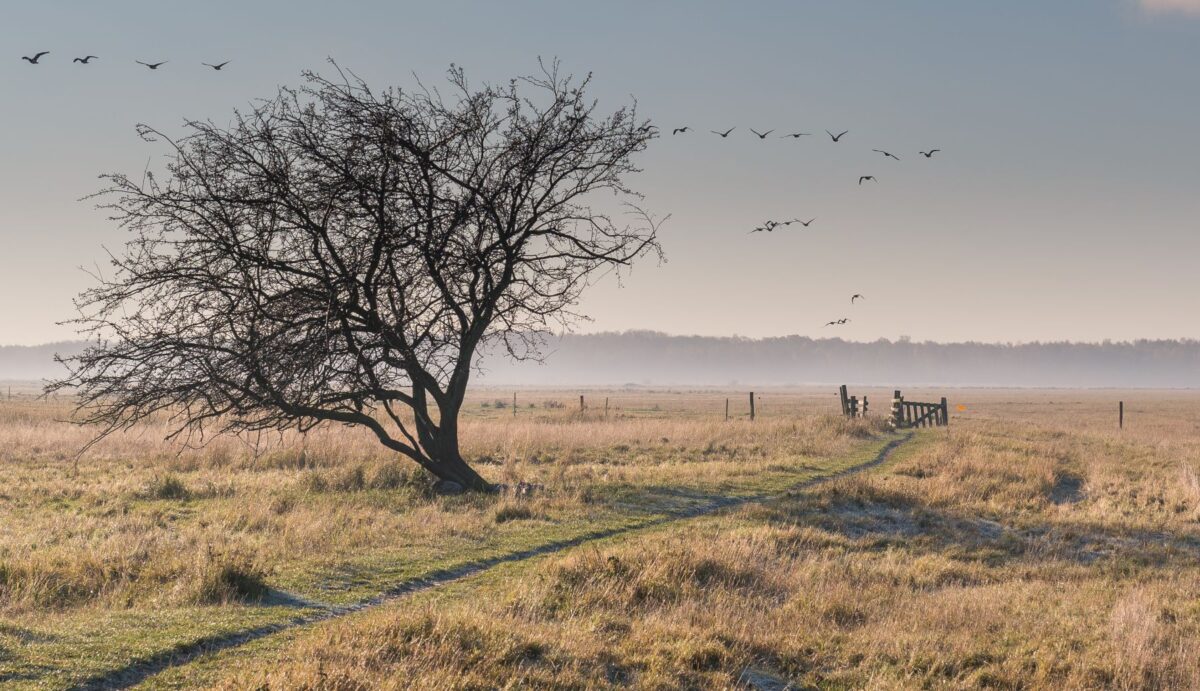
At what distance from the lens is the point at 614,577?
1105 cm

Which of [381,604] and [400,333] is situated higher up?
[400,333]

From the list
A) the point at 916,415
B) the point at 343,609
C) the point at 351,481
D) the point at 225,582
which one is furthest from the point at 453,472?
the point at 916,415

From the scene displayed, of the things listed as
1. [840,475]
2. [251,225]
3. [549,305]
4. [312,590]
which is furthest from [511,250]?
[840,475]

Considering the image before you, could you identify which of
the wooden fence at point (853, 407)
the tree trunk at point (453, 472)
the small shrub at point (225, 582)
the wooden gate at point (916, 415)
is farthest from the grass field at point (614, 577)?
the wooden fence at point (853, 407)

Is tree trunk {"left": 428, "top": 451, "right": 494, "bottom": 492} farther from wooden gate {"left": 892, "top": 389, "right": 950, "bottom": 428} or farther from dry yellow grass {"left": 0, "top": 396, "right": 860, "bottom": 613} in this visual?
wooden gate {"left": 892, "top": 389, "right": 950, "bottom": 428}

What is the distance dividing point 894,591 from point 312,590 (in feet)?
23.7

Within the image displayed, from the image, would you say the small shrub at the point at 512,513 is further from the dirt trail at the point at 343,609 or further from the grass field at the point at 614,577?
the dirt trail at the point at 343,609

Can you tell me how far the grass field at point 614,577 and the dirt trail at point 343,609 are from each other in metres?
0.09

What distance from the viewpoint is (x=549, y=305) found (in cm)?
2028

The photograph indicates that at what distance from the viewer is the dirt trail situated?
7773 mm

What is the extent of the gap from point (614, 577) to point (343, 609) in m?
3.13

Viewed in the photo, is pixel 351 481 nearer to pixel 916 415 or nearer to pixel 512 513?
pixel 512 513

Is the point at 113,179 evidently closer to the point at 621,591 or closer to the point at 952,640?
the point at 621,591

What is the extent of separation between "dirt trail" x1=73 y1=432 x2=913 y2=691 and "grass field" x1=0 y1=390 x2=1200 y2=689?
88mm
